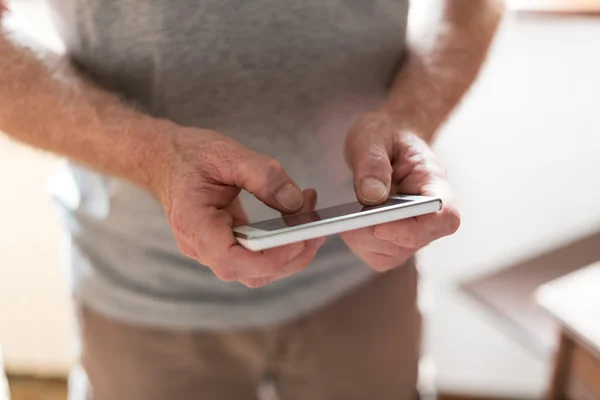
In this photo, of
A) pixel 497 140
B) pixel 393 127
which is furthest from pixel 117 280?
pixel 497 140

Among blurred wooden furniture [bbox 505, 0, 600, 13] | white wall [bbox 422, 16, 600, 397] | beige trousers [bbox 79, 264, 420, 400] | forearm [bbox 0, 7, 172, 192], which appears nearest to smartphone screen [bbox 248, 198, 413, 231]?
forearm [bbox 0, 7, 172, 192]

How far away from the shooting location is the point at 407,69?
2.20 feet

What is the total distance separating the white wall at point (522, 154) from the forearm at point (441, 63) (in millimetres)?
485

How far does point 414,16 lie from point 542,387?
1074 millimetres

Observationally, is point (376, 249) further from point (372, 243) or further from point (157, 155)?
point (157, 155)

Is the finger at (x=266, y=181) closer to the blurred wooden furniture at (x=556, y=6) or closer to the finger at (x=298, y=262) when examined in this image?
the finger at (x=298, y=262)

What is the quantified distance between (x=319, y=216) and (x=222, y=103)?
0.69 ft

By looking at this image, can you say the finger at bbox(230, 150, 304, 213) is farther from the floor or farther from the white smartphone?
the floor

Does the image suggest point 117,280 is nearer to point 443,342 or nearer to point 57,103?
point 57,103

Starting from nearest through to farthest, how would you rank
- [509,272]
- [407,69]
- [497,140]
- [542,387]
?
1. [407,69]
2. [509,272]
3. [497,140]
4. [542,387]

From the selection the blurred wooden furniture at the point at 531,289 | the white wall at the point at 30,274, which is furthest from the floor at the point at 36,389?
the blurred wooden furniture at the point at 531,289

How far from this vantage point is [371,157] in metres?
0.51

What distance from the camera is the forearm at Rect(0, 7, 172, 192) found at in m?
0.56

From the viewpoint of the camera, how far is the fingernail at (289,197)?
1.58 ft
